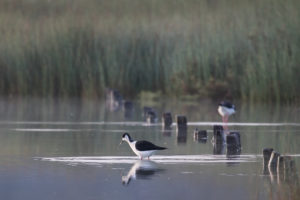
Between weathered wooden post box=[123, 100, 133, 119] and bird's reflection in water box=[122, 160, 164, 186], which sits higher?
weathered wooden post box=[123, 100, 133, 119]

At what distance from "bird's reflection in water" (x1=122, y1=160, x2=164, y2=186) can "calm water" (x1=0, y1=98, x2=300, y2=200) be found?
0.04 feet

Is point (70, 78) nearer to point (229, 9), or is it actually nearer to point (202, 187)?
point (229, 9)

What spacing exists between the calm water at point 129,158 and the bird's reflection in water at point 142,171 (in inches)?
0.5

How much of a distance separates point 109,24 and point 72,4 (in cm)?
337

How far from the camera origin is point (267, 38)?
30.8m

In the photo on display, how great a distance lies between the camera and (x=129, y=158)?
17203mm

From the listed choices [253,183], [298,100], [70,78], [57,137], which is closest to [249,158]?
[253,183]

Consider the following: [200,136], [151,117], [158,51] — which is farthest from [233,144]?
[158,51]

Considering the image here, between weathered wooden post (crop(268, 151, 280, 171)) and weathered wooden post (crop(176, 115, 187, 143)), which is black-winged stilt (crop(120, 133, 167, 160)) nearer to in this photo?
weathered wooden post (crop(268, 151, 280, 171))

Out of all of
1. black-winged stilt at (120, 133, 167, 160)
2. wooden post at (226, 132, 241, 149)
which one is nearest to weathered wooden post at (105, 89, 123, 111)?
wooden post at (226, 132, 241, 149)

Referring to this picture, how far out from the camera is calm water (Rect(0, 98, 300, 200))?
1339 centimetres

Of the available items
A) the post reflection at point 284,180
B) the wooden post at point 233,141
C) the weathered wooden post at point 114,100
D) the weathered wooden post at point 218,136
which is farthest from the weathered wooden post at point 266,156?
the weathered wooden post at point 114,100

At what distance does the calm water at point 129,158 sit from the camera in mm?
13391

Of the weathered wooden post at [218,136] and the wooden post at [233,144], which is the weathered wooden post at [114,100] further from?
the wooden post at [233,144]
